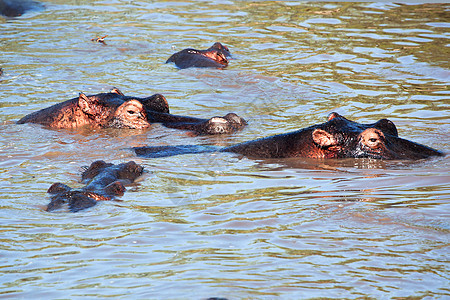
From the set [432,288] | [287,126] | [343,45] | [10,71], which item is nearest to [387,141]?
[287,126]

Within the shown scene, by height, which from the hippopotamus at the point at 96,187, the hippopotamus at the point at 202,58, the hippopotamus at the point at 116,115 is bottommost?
the hippopotamus at the point at 96,187

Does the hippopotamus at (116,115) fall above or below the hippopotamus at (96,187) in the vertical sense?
above

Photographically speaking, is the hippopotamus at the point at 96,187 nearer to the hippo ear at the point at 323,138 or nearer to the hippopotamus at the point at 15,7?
the hippo ear at the point at 323,138

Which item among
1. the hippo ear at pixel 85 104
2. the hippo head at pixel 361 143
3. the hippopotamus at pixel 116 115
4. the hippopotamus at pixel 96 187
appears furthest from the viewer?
the hippo ear at pixel 85 104

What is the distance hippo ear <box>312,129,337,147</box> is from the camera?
7148 mm

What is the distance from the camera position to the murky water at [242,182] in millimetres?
4309

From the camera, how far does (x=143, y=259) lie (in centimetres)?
466

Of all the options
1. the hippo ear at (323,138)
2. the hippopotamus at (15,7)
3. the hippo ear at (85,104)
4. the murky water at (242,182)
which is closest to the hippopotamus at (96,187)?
the murky water at (242,182)

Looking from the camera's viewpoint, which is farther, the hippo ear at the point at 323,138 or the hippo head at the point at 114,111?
the hippo head at the point at 114,111

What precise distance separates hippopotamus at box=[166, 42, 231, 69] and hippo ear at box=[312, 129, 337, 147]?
580 cm

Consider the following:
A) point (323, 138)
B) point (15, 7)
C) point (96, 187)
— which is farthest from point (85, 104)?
point (15, 7)

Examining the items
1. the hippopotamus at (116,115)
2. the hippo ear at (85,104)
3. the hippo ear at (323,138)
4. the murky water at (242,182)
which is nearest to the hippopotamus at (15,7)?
the murky water at (242,182)

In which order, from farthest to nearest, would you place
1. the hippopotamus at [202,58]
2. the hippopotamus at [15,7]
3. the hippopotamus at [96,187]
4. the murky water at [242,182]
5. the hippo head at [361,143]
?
1. the hippopotamus at [15,7]
2. the hippopotamus at [202,58]
3. the hippo head at [361,143]
4. the hippopotamus at [96,187]
5. the murky water at [242,182]

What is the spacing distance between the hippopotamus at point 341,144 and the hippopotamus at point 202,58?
215 inches
